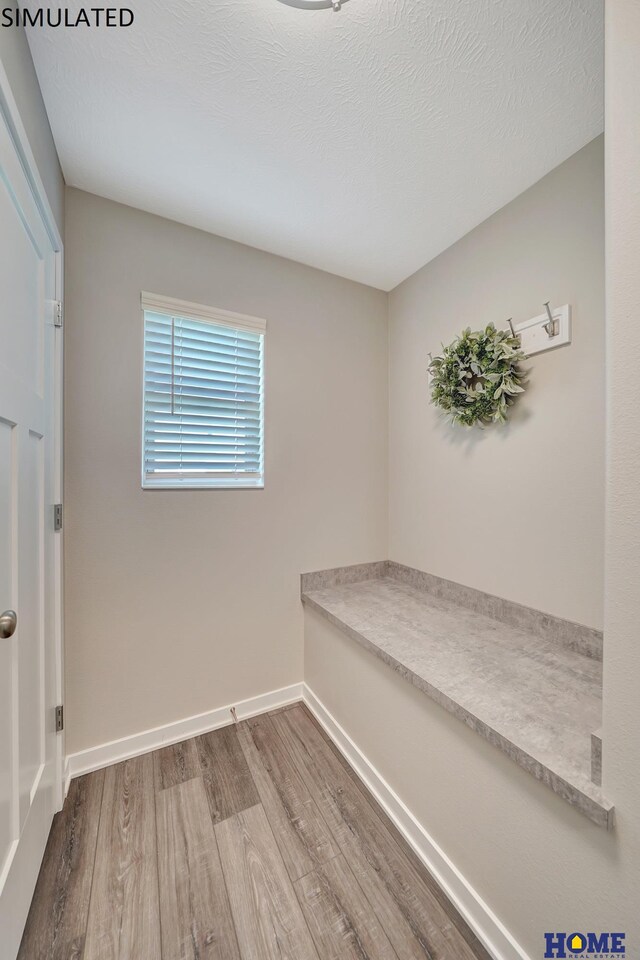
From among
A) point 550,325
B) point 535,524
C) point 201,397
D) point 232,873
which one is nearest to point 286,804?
point 232,873

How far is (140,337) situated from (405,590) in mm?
1956

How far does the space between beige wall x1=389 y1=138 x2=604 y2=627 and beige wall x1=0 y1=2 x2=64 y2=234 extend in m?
1.77

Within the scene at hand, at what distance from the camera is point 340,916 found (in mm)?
1027

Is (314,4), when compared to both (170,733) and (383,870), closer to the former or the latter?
(383,870)

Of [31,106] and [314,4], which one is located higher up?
[314,4]

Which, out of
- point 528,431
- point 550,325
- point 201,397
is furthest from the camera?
point 201,397

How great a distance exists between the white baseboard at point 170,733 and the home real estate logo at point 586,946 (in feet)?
4.47

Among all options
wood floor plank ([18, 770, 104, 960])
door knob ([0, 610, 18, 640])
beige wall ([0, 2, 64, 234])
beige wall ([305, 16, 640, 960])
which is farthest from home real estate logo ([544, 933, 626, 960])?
beige wall ([0, 2, 64, 234])

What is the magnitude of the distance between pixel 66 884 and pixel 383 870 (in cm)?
102

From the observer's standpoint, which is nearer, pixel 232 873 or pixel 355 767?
pixel 232 873

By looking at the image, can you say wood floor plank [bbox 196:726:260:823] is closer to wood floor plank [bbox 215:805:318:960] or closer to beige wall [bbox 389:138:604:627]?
wood floor plank [bbox 215:805:318:960]

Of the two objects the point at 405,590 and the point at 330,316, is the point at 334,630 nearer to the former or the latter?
the point at 405,590

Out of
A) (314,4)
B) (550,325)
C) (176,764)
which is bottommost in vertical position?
(176,764)

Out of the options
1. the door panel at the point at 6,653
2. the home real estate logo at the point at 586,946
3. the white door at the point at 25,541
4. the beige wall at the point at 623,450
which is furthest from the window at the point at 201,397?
the home real estate logo at the point at 586,946
